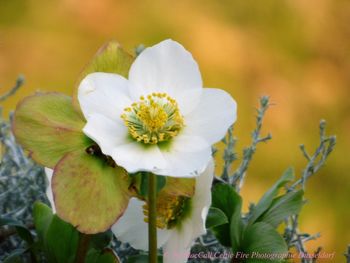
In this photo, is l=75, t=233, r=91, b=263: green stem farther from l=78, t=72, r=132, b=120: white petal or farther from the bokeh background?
the bokeh background

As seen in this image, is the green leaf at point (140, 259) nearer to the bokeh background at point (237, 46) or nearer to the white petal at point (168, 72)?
the white petal at point (168, 72)

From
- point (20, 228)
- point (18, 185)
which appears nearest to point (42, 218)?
point (20, 228)

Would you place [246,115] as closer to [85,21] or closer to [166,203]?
[85,21]

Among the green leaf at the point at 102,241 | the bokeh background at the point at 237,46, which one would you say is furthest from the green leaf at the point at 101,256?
the bokeh background at the point at 237,46

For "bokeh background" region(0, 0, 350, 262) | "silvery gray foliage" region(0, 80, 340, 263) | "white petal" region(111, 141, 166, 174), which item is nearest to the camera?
"white petal" region(111, 141, 166, 174)

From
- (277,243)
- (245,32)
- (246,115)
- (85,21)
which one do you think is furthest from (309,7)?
(277,243)

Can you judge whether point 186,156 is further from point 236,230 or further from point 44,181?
point 44,181

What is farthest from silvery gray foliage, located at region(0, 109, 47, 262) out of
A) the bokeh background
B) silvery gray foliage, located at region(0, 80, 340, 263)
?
the bokeh background
